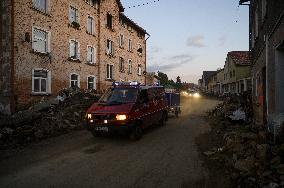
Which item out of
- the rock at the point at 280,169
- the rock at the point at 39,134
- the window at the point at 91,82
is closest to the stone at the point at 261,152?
the rock at the point at 280,169

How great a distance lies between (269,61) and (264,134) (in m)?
3.08

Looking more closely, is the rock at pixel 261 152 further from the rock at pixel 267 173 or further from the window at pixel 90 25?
the window at pixel 90 25

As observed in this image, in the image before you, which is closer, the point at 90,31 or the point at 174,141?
the point at 174,141

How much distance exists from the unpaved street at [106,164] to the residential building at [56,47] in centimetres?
844

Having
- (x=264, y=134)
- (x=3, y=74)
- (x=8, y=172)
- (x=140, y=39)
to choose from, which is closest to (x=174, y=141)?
(x=264, y=134)

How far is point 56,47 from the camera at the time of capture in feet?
71.1

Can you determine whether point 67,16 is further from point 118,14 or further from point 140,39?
point 140,39

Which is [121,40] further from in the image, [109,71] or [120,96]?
[120,96]

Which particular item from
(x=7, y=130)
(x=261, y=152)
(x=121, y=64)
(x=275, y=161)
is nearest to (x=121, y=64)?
(x=121, y=64)

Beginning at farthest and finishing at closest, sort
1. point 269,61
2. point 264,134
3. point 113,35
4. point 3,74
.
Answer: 1. point 113,35
2. point 3,74
3. point 269,61
4. point 264,134

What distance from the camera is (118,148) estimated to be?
31.3 feet

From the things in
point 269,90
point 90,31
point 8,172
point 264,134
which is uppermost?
point 90,31

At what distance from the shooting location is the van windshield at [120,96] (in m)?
11.3

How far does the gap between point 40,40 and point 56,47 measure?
1.63 meters
